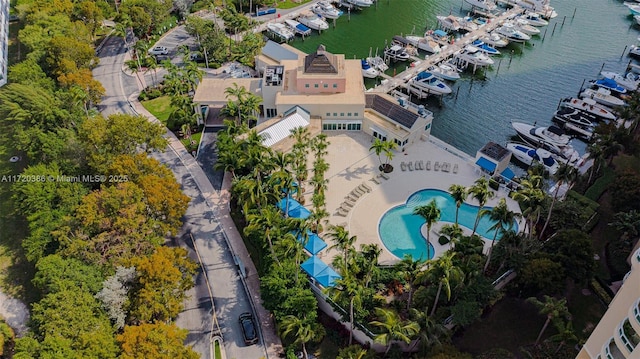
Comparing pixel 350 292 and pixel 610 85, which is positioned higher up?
pixel 610 85

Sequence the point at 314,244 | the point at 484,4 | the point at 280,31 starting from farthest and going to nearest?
the point at 484,4 → the point at 280,31 → the point at 314,244

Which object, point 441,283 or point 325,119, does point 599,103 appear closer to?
point 325,119

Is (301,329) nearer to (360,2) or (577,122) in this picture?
(577,122)

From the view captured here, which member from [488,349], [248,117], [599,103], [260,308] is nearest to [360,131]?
[248,117]

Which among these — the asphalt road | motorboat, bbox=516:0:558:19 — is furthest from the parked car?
motorboat, bbox=516:0:558:19

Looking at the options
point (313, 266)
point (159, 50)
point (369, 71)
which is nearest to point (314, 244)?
point (313, 266)

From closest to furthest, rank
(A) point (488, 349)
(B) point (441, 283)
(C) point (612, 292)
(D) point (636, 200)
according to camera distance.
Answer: (B) point (441, 283) < (A) point (488, 349) < (C) point (612, 292) < (D) point (636, 200)
